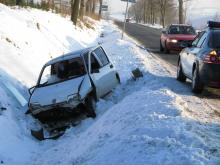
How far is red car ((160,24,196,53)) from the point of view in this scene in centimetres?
2659

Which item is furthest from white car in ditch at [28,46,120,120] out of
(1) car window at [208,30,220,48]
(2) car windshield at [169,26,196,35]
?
(2) car windshield at [169,26,196,35]

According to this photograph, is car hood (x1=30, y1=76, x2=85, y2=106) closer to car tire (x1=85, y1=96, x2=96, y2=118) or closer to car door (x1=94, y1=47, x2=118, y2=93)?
car tire (x1=85, y1=96, x2=96, y2=118)

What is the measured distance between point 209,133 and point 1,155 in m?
3.66

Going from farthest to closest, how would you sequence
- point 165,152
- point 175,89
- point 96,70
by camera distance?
point 175,89
point 96,70
point 165,152

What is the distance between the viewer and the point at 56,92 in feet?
38.5

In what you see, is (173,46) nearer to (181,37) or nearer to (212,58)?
(181,37)

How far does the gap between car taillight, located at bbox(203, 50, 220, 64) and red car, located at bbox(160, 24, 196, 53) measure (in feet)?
43.9

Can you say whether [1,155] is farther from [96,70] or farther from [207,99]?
[207,99]

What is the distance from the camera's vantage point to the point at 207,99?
12.8 m

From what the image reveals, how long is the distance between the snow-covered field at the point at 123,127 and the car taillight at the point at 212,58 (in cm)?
92

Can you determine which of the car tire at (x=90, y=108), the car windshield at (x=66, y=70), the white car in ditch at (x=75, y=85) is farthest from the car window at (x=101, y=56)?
the car tire at (x=90, y=108)

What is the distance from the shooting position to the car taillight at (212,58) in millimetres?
12523

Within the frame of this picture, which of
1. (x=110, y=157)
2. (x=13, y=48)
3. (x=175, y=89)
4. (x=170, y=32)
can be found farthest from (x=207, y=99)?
(x=170, y=32)

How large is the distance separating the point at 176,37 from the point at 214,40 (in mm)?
13723
